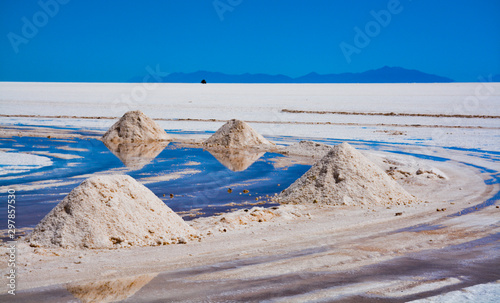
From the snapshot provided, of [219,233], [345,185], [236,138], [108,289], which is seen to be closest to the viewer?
[108,289]

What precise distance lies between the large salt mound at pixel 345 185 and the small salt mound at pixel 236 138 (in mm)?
7836

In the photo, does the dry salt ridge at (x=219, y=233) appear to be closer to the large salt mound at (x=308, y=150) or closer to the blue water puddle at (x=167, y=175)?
the blue water puddle at (x=167, y=175)

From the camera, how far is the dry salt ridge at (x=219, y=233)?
5383 mm

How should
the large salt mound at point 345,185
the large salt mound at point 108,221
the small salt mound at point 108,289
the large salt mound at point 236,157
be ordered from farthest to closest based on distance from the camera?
the large salt mound at point 236,157
the large salt mound at point 345,185
the large salt mound at point 108,221
the small salt mound at point 108,289

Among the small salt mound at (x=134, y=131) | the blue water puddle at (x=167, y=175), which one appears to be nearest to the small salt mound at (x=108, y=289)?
the blue water puddle at (x=167, y=175)

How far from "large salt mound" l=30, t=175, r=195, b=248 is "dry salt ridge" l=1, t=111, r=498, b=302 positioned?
0.01 metres

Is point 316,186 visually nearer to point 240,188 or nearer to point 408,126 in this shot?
point 240,188

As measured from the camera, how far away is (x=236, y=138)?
59.3 ft

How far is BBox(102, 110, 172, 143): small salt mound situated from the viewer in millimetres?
19344

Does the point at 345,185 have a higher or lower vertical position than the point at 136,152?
lower

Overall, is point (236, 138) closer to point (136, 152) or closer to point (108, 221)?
point (136, 152)

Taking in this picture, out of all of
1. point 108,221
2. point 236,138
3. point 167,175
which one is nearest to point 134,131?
point 236,138

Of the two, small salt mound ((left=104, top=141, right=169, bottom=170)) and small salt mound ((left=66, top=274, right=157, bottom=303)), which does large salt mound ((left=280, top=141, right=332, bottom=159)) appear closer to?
small salt mound ((left=104, top=141, right=169, bottom=170))

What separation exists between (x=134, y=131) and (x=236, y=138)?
4186 mm
